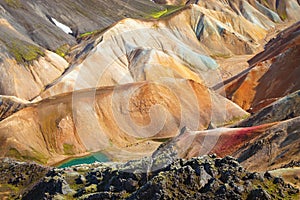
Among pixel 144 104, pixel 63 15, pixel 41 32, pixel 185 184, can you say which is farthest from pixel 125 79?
pixel 185 184

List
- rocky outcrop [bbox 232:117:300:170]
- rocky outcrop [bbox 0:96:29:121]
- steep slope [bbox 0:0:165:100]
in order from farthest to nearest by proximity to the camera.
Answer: steep slope [bbox 0:0:165:100], rocky outcrop [bbox 0:96:29:121], rocky outcrop [bbox 232:117:300:170]

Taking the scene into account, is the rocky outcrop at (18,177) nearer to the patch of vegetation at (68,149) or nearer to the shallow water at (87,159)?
the shallow water at (87,159)

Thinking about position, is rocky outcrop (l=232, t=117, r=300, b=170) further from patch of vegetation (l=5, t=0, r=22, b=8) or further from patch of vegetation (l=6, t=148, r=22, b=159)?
patch of vegetation (l=5, t=0, r=22, b=8)

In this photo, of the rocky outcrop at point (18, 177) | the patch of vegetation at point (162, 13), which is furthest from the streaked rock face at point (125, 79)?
the rocky outcrop at point (18, 177)

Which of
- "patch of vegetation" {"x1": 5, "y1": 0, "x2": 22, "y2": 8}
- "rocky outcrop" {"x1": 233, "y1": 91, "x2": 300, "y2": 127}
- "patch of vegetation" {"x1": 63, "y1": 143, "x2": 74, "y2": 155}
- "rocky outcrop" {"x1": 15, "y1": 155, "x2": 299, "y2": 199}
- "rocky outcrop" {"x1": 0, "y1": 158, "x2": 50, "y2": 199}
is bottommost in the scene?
"patch of vegetation" {"x1": 63, "y1": 143, "x2": 74, "y2": 155}

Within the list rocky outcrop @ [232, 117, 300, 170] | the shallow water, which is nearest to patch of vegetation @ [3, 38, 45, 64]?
A: the shallow water

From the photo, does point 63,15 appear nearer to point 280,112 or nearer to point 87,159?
point 87,159
